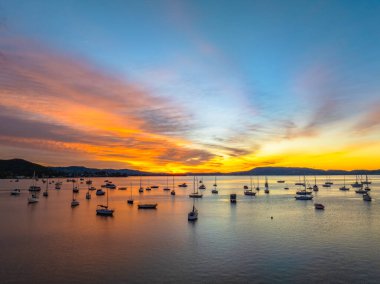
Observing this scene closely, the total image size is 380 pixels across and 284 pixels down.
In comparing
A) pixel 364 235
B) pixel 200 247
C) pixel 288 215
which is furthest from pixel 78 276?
pixel 288 215

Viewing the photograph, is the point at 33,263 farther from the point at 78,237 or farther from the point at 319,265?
the point at 319,265

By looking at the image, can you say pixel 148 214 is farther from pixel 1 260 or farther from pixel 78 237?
pixel 1 260

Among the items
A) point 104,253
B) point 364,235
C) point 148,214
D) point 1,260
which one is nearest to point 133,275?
point 104,253

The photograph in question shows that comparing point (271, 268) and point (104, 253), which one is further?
point (104, 253)

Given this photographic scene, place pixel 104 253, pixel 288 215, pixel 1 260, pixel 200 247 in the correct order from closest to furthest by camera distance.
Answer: pixel 1 260 < pixel 104 253 < pixel 200 247 < pixel 288 215

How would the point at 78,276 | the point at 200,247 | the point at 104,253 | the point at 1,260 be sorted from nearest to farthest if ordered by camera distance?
1. the point at 78,276
2. the point at 1,260
3. the point at 104,253
4. the point at 200,247

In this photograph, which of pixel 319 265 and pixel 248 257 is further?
pixel 248 257

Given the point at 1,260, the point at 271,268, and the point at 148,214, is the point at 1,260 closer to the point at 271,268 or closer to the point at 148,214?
the point at 271,268

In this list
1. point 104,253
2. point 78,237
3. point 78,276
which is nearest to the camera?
point 78,276

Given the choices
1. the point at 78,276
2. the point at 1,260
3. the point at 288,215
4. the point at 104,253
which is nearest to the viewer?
the point at 78,276
